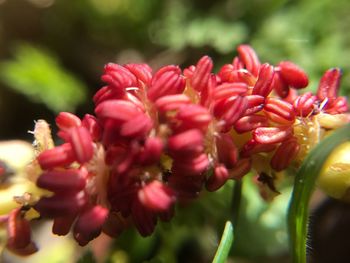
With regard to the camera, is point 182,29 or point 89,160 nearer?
point 89,160

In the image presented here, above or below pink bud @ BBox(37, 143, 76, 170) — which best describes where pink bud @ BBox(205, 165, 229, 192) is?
below

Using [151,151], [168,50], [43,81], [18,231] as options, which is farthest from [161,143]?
[168,50]

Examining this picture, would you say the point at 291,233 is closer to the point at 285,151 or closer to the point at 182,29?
the point at 285,151

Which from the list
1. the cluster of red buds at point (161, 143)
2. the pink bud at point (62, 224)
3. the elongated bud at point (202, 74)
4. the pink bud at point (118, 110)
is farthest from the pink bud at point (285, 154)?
the pink bud at point (62, 224)

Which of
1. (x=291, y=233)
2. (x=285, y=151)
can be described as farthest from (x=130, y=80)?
(x=291, y=233)

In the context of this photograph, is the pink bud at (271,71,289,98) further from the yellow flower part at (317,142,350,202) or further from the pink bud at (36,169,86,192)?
the pink bud at (36,169,86,192)

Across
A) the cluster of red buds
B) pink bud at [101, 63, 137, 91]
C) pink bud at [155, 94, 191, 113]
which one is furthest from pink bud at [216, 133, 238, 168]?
pink bud at [101, 63, 137, 91]

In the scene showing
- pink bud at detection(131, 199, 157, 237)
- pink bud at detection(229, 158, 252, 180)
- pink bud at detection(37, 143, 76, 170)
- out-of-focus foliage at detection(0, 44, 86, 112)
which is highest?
pink bud at detection(37, 143, 76, 170)

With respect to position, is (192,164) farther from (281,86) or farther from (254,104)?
(281,86)
